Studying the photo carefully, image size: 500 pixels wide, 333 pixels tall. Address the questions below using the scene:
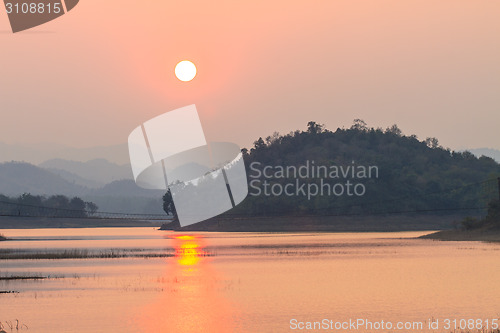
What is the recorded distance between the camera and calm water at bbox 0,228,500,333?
39.4 metres

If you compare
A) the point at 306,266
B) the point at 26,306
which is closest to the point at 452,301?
the point at 26,306

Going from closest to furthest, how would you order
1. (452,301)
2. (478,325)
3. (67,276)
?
(478,325)
(452,301)
(67,276)

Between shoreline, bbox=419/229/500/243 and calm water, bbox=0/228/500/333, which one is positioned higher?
calm water, bbox=0/228/500/333

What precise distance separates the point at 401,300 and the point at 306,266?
2805 centimetres

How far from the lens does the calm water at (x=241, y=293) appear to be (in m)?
39.4

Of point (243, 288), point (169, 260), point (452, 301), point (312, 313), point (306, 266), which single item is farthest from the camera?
point (169, 260)

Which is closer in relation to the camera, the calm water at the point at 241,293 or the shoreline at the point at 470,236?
the calm water at the point at 241,293

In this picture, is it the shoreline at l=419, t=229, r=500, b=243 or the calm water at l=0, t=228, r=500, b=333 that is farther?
the shoreline at l=419, t=229, r=500, b=243

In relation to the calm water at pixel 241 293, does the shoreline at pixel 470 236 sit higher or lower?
lower

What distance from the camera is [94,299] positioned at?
47.7 meters

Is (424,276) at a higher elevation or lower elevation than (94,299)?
lower

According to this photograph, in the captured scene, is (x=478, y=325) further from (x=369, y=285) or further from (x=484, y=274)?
(x=484, y=274)

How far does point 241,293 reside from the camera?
52.4 m

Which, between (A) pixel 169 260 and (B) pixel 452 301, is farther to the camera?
(A) pixel 169 260
